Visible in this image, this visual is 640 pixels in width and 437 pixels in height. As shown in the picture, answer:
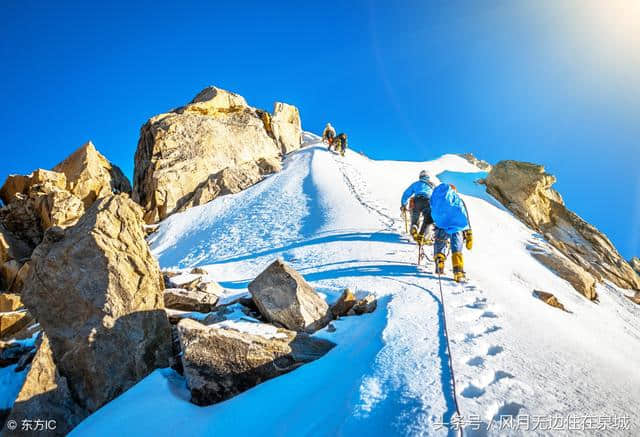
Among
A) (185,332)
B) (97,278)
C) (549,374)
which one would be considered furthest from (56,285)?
(549,374)

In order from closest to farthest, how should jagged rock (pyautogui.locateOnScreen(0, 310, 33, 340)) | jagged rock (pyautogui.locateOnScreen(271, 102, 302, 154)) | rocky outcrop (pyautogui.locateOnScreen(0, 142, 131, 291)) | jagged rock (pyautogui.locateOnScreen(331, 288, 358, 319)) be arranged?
jagged rock (pyautogui.locateOnScreen(331, 288, 358, 319)) < jagged rock (pyautogui.locateOnScreen(0, 310, 33, 340)) < rocky outcrop (pyautogui.locateOnScreen(0, 142, 131, 291)) < jagged rock (pyautogui.locateOnScreen(271, 102, 302, 154))

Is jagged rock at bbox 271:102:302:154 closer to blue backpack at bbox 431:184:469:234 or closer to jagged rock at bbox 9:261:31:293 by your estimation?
jagged rock at bbox 9:261:31:293

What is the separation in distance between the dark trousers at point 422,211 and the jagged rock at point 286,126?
1131 inches

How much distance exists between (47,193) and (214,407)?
82.5 feet

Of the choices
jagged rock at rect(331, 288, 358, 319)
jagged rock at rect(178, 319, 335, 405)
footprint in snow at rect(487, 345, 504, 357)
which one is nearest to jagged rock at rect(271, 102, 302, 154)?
jagged rock at rect(331, 288, 358, 319)

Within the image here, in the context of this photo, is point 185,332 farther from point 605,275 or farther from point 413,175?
point 413,175

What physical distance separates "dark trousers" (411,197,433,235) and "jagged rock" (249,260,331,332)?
495cm

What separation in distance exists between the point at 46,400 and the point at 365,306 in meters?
4.96

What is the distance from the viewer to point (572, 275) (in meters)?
10.8

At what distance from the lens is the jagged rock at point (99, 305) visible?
438 centimetres

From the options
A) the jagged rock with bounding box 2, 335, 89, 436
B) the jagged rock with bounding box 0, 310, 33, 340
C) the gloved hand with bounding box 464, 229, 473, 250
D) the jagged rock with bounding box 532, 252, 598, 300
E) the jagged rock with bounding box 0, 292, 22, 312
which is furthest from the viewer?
the jagged rock with bounding box 0, 292, 22, 312

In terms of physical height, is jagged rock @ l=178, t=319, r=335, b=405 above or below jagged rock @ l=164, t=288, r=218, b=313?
below

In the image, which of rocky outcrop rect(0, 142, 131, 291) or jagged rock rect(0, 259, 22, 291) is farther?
rocky outcrop rect(0, 142, 131, 291)

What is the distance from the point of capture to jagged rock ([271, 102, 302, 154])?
36.5m
